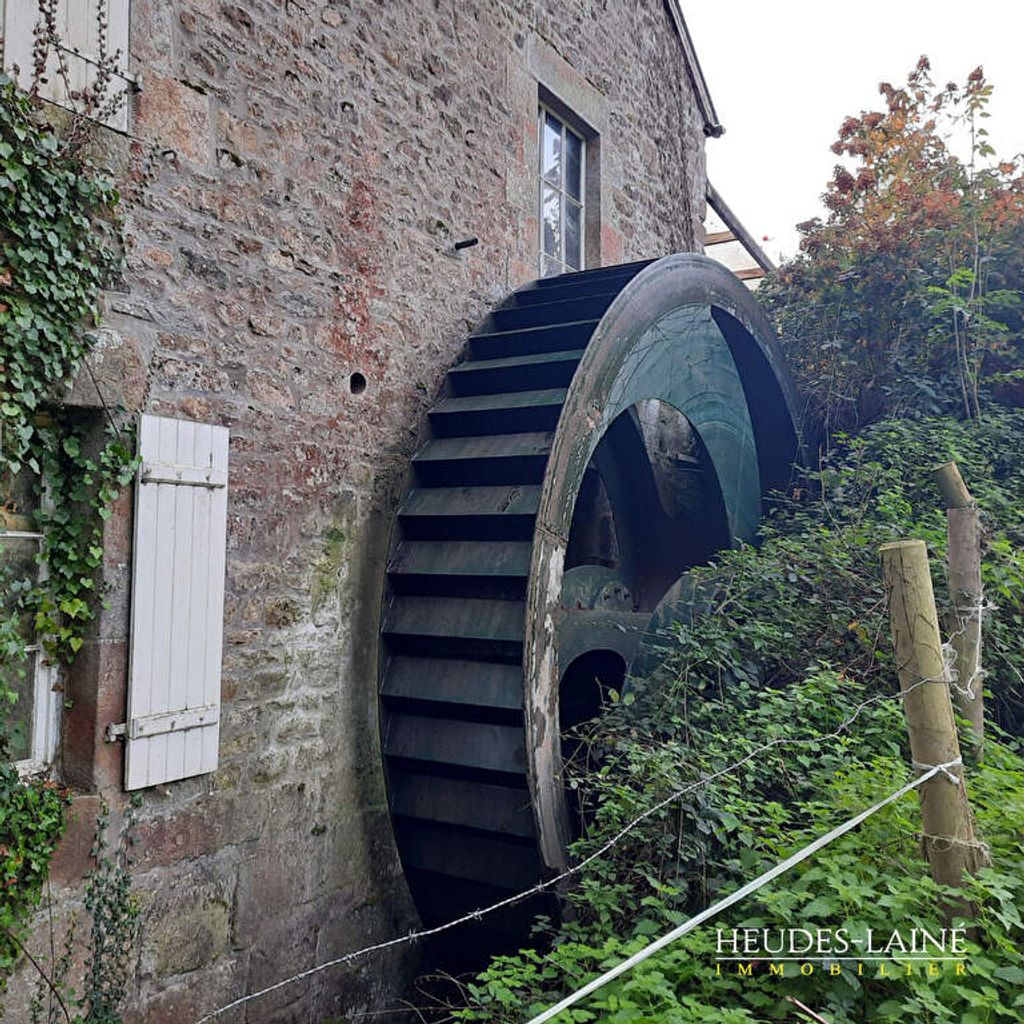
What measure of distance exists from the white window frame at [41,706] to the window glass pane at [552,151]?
3.87 meters

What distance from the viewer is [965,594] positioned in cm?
295

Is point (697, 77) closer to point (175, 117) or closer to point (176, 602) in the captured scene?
point (175, 117)

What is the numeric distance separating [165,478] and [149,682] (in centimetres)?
63

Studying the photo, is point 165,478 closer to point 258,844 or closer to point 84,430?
point 84,430

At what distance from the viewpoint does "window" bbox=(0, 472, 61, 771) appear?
249 cm

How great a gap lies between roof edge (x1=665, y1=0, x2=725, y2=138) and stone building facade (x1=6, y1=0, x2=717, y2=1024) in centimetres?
287

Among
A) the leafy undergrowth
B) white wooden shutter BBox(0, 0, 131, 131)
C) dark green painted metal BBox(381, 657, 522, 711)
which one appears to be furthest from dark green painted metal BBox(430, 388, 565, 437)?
white wooden shutter BBox(0, 0, 131, 131)

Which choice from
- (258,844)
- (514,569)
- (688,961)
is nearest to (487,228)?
(514,569)

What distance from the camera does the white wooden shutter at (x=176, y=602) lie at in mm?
2693

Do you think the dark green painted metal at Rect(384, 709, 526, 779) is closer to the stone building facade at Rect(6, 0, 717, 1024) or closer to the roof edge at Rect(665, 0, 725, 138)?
the stone building facade at Rect(6, 0, 717, 1024)

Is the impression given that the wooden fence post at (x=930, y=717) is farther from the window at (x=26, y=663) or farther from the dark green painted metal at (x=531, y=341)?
the window at (x=26, y=663)

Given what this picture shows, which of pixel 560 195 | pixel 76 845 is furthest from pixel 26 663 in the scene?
pixel 560 195

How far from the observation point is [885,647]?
383 cm

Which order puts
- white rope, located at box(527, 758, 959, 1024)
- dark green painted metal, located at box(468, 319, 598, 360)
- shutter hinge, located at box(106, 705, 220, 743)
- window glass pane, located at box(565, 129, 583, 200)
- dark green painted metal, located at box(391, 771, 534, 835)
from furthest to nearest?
window glass pane, located at box(565, 129, 583, 200), dark green painted metal, located at box(468, 319, 598, 360), dark green painted metal, located at box(391, 771, 534, 835), shutter hinge, located at box(106, 705, 220, 743), white rope, located at box(527, 758, 959, 1024)
